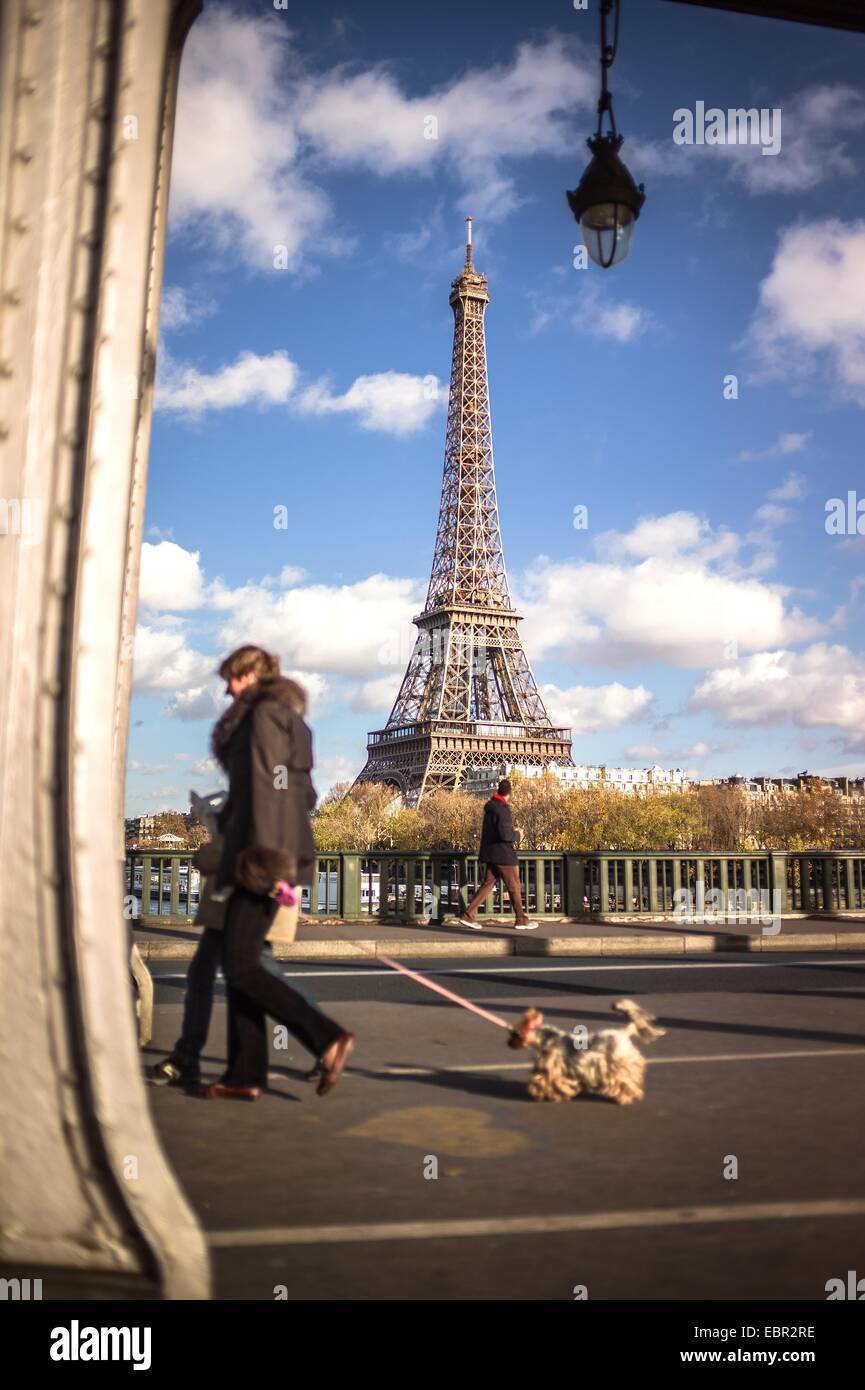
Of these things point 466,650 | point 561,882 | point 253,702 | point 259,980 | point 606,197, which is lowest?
point 259,980

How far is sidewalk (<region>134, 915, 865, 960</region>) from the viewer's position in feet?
42.7

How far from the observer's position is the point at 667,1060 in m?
6.25

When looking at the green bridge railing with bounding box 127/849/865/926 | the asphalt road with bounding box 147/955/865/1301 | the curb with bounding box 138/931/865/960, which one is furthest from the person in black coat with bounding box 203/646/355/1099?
the green bridge railing with bounding box 127/849/865/926

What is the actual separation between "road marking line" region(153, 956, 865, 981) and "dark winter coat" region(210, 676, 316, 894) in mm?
5522

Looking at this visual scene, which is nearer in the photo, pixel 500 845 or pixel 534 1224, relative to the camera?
pixel 534 1224

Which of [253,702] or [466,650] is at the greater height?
[466,650]

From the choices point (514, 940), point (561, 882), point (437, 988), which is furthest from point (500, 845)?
point (437, 988)

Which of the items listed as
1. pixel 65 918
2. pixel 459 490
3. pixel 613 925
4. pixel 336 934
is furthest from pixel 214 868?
pixel 459 490

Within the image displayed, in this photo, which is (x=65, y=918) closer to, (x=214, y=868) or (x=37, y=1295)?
(x=37, y=1295)

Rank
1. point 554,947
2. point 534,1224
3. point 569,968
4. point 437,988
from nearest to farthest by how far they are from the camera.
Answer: point 534,1224 → point 437,988 → point 569,968 → point 554,947

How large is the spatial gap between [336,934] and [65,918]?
1196cm

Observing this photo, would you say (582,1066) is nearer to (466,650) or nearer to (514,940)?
(514,940)

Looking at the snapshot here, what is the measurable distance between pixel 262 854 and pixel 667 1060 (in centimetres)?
272

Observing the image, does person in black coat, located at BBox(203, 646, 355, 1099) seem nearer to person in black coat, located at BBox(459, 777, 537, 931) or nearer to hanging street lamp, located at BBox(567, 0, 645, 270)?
hanging street lamp, located at BBox(567, 0, 645, 270)
